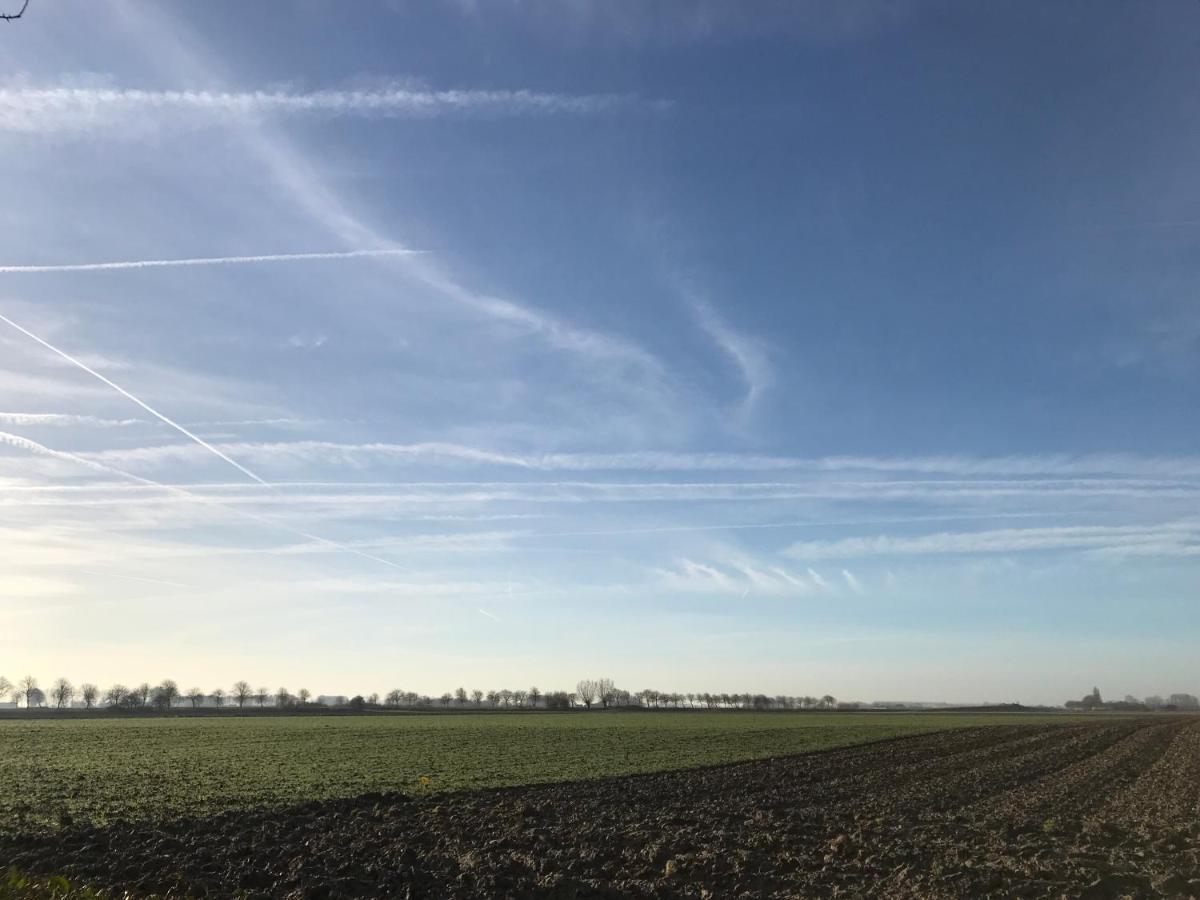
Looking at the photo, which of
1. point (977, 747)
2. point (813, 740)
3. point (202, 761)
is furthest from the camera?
point (813, 740)

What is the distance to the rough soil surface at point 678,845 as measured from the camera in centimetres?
1568

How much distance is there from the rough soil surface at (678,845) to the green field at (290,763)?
3515 mm

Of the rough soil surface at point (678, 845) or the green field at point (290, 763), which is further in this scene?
the green field at point (290, 763)

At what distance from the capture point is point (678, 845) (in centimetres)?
1905

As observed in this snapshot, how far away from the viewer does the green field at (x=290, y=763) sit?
2581 cm

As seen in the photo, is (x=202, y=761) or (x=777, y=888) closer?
(x=777, y=888)

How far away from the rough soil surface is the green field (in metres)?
3.51

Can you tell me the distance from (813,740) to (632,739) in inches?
549

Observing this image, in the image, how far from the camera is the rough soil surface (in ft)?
51.4

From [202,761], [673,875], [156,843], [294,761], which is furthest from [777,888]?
[202,761]

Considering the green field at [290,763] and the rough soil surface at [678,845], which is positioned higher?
the rough soil surface at [678,845]

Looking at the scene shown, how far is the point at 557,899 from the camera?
15086 mm

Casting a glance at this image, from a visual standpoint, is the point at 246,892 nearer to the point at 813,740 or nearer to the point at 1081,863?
the point at 1081,863

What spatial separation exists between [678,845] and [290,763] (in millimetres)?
27949
